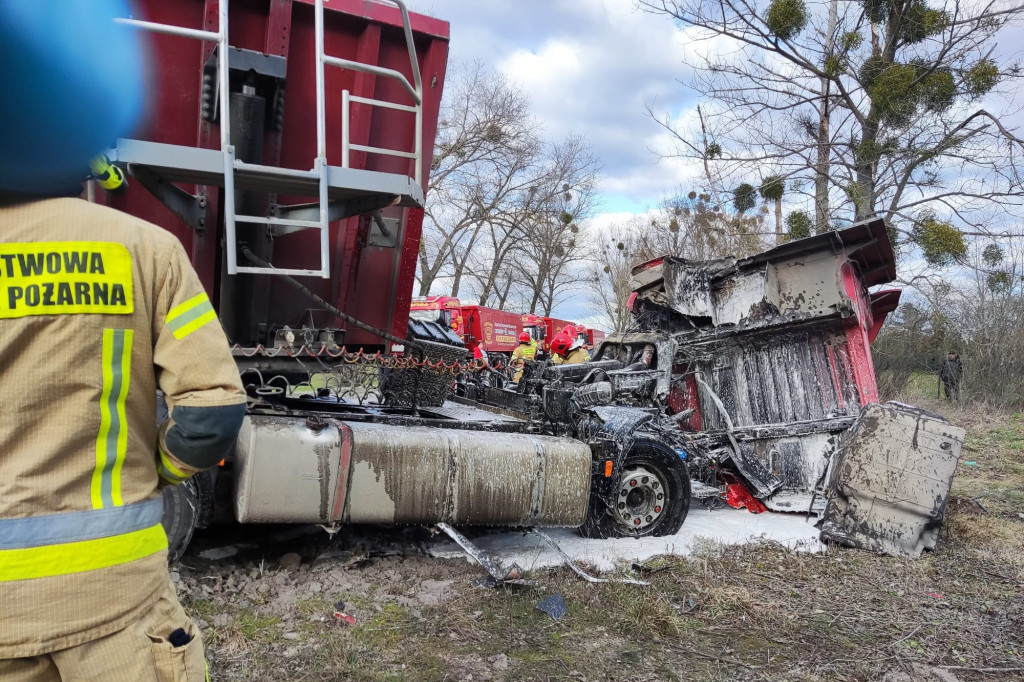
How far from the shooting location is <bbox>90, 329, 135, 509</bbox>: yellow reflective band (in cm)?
136

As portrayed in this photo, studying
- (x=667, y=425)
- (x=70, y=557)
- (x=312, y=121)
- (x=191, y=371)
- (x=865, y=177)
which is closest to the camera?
(x=70, y=557)

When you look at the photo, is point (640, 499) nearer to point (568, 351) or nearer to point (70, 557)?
point (70, 557)

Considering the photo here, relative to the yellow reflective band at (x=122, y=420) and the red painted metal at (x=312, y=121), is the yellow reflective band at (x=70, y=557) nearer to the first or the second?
the yellow reflective band at (x=122, y=420)

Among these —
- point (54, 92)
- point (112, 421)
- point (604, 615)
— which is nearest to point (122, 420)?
point (112, 421)

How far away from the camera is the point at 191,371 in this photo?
142cm

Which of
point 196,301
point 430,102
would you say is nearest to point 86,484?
point 196,301

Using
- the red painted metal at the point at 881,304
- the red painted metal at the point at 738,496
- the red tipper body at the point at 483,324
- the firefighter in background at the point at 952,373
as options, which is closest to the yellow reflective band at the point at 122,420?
the red painted metal at the point at 738,496

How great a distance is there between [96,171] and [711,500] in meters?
5.42

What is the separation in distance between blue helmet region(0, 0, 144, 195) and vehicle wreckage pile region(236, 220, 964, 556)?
230cm

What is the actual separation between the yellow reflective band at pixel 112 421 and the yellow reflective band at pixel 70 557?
7cm

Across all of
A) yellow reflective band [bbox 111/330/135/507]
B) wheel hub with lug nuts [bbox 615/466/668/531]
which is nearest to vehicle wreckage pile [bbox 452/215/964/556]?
wheel hub with lug nuts [bbox 615/466/668/531]

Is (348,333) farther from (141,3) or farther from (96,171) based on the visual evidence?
(96,171)

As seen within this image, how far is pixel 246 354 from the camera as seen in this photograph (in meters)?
3.76

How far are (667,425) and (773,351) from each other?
163 cm
